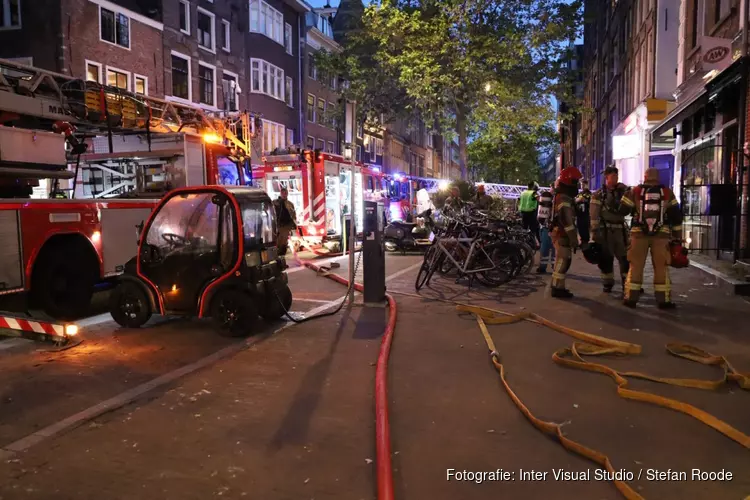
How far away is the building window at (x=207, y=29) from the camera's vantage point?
24.9m

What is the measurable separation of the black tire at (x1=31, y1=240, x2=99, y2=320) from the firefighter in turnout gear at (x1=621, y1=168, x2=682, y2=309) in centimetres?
719

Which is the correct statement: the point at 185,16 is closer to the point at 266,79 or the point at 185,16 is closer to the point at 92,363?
the point at 266,79

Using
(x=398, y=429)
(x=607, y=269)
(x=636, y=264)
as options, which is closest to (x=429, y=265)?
(x=607, y=269)

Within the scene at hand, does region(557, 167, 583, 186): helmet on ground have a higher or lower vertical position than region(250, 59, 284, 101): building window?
lower

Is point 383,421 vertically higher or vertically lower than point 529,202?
lower

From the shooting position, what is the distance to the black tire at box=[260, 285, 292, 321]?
22.1ft

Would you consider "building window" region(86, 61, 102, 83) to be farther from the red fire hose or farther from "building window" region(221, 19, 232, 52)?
the red fire hose

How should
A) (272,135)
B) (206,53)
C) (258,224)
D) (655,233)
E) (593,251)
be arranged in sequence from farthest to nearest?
(272,135) → (206,53) → (593,251) → (655,233) → (258,224)

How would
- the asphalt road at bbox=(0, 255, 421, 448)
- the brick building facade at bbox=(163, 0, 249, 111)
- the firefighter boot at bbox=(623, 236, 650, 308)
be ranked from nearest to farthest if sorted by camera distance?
the asphalt road at bbox=(0, 255, 421, 448) → the firefighter boot at bbox=(623, 236, 650, 308) → the brick building facade at bbox=(163, 0, 249, 111)

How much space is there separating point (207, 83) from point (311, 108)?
9.12m

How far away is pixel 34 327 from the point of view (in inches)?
217

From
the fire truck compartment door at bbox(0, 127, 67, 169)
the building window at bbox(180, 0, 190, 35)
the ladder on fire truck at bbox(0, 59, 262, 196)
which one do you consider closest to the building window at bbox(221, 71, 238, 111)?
the building window at bbox(180, 0, 190, 35)

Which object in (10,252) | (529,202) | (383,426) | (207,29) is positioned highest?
(207,29)

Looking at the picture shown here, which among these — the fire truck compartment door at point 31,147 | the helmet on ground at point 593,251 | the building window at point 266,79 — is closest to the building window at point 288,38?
the building window at point 266,79
